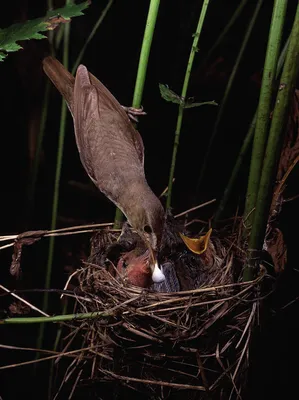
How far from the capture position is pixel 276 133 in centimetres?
95

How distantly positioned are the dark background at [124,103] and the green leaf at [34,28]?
552mm

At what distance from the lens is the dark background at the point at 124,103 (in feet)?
5.80

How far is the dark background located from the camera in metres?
1.77

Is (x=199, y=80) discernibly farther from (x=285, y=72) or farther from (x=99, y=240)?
(x=285, y=72)

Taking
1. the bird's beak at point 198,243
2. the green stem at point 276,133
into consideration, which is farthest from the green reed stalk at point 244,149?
the green stem at point 276,133

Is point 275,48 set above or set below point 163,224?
above

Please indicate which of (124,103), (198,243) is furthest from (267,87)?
(124,103)

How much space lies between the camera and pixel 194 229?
1.58 meters

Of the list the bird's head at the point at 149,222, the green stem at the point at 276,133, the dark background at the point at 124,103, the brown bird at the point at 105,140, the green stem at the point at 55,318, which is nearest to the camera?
the green stem at the point at 276,133

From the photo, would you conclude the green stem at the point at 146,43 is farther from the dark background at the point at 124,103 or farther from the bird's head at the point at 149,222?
the dark background at the point at 124,103

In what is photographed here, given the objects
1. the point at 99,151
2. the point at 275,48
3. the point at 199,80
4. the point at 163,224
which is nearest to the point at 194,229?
Result: the point at 163,224

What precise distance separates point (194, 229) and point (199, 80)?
1.77ft

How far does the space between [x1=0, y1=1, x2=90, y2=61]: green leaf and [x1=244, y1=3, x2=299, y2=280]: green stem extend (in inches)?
19.6

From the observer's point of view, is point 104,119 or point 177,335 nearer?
point 177,335
